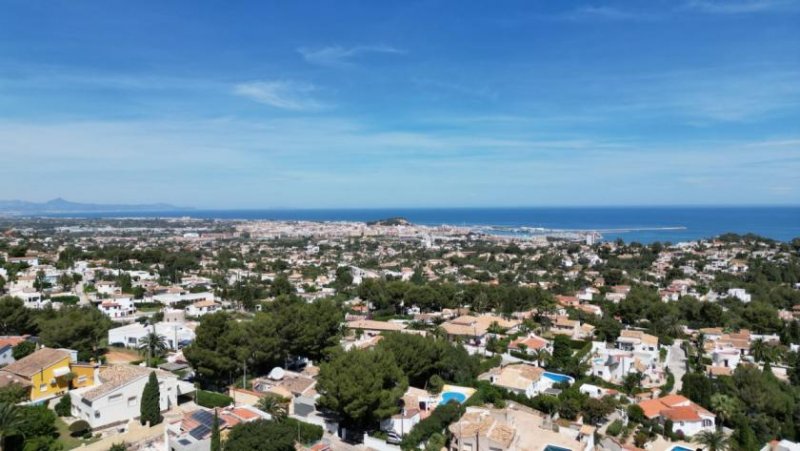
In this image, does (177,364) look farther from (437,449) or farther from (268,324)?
(437,449)

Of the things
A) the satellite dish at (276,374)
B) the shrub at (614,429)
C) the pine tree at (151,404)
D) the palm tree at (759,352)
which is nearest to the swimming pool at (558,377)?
the shrub at (614,429)

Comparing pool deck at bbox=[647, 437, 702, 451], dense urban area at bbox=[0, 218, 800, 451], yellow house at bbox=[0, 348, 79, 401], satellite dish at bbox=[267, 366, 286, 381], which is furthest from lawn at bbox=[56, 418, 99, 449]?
pool deck at bbox=[647, 437, 702, 451]

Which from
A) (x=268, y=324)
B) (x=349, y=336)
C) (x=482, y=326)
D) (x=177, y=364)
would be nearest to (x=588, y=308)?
(x=482, y=326)

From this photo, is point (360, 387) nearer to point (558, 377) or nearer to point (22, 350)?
point (558, 377)

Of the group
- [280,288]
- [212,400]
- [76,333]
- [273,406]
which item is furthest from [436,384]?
[280,288]

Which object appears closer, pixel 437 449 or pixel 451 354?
pixel 437 449

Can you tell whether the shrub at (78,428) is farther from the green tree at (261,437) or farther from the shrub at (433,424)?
the shrub at (433,424)
